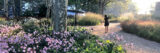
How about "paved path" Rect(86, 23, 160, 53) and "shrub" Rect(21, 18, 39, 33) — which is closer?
"paved path" Rect(86, 23, 160, 53)

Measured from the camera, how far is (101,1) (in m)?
29.2

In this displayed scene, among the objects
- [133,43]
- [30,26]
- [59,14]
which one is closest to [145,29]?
[133,43]

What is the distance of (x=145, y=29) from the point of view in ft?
38.3

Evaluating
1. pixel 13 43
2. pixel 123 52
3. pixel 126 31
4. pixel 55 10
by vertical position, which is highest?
pixel 55 10

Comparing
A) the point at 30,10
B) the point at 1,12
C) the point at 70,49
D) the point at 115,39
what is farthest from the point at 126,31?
the point at 1,12

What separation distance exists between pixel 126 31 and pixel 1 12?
1622 cm

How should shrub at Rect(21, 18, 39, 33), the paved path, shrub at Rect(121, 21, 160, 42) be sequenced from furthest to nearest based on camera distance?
shrub at Rect(121, 21, 160, 42) < shrub at Rect(21, 18, 39, 33) < the paved path

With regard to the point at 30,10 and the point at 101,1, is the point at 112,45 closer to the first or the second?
the point at 30,10

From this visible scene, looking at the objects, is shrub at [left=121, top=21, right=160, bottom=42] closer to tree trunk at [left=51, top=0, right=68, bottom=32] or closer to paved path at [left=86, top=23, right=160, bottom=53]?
paved path at [left=86, top=23, right=160, bottom=53]

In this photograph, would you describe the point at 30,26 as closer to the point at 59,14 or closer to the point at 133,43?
the point at 59,14

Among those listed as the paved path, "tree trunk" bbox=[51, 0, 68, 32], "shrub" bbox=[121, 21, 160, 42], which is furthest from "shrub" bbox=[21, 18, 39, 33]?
"shrub" bbox=[121, 21, 160, 42]

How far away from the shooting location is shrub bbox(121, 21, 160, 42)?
1074 cm

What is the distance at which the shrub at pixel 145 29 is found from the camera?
10.7 metres

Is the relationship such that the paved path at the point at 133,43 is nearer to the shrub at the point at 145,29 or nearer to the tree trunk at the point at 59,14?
the shrub at the point at 145,29
